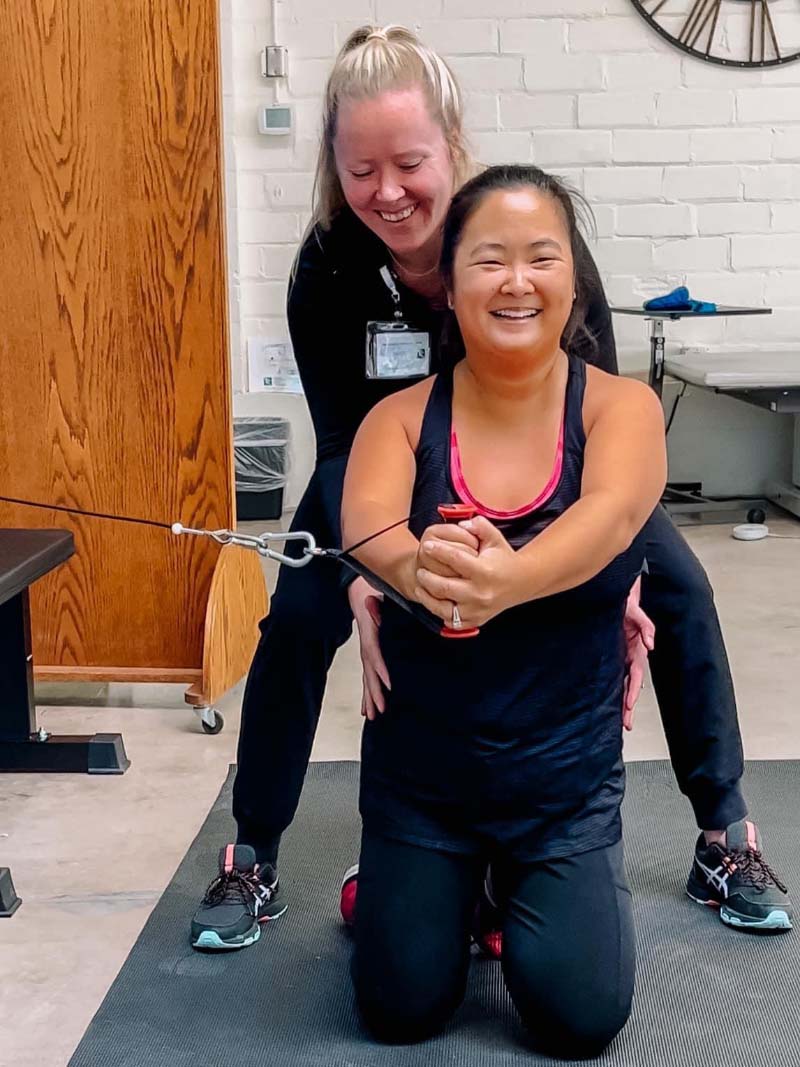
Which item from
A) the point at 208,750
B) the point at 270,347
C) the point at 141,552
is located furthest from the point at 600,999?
the point at 270,347

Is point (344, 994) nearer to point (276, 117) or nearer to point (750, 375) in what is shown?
point (750, 375)

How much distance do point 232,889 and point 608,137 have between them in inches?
126

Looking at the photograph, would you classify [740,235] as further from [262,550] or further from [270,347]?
[262,550]

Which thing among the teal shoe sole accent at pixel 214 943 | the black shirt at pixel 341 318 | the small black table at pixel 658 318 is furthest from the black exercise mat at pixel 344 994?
the small black table at pixel 658 318

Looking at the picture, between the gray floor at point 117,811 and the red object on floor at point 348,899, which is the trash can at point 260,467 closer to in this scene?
the gray floor at point 117,811

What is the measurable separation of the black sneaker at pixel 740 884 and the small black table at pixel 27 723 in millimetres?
991

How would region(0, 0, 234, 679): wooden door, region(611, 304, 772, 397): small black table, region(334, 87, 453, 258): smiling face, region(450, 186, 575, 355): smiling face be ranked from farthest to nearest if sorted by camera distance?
region(611, 304, 772, 397): small black table
region(0, 0, 234, 679): wooden door
region(334, 87, 453, 258): smiling face
region(450, 186, 575, 355): smiling face

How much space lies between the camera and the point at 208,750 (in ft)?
7.52

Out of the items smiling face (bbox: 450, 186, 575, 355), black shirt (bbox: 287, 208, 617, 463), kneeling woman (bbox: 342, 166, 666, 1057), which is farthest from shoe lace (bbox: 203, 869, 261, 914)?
smiling face (bbox: 450, 186, 575, 355)

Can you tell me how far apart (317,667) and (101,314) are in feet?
3.54

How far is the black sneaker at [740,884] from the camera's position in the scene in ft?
5.32

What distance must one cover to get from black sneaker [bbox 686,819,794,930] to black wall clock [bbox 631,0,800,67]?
10.3 ft

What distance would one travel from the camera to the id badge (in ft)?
5.29

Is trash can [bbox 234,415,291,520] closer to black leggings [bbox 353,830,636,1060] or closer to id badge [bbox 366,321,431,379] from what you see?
id badge [bbox 366,321,431,379]
